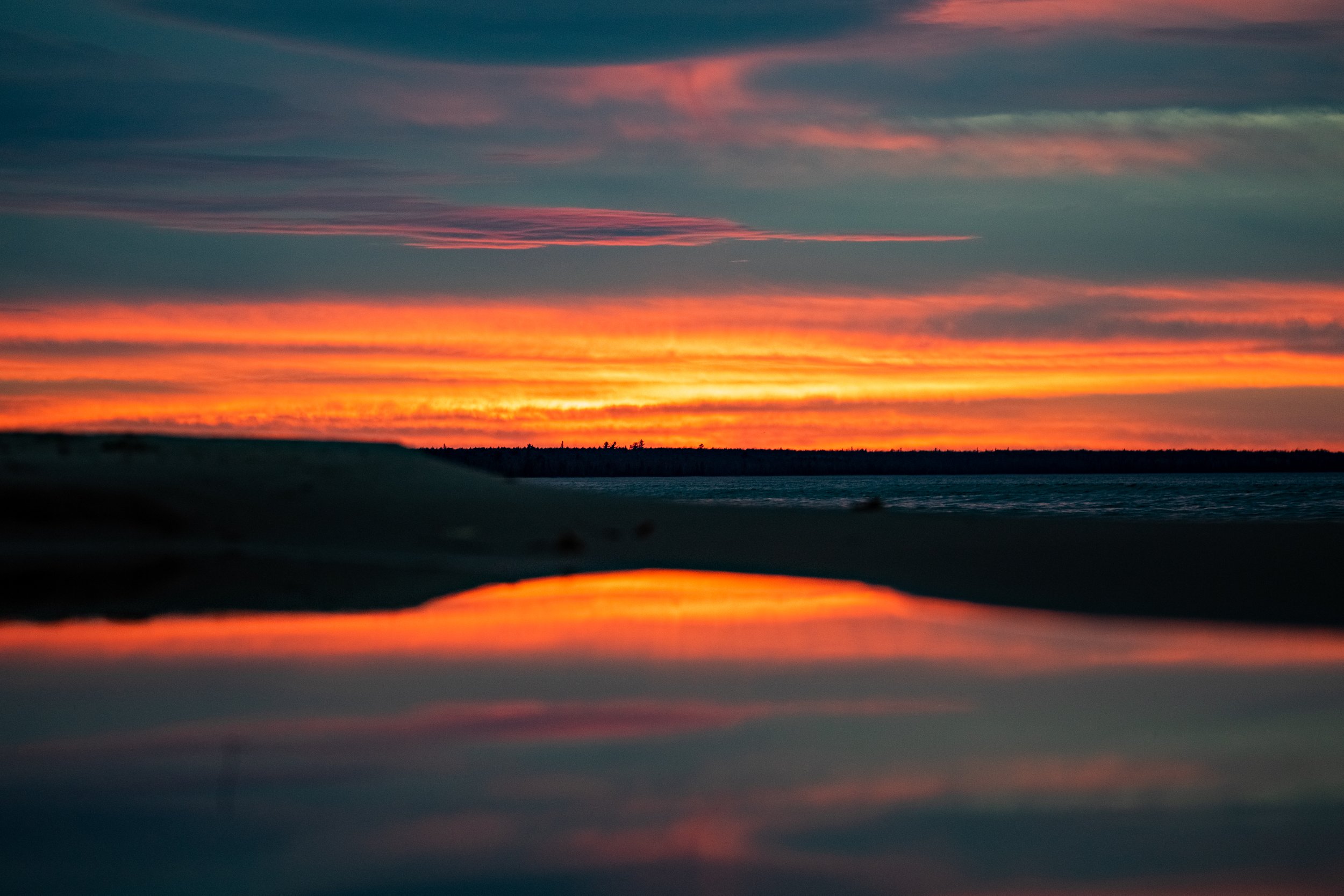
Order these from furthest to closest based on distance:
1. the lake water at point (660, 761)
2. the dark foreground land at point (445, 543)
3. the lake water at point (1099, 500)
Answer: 1. the lake water at point (1099, 500)
2. the dark foreground land at point (445, 543)
3. the lake water at point (660, 761)

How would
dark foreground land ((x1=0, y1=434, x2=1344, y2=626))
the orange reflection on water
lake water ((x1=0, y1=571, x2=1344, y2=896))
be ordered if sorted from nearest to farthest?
lake water ((x1=0, y1=571, x2=1344, y2=896))
the orange reflection on water
dark foreground land ((x1=0, y1=434, x2=1344, y2=626))

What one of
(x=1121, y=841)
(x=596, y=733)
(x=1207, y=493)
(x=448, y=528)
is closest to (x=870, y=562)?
(x=448, y=528)

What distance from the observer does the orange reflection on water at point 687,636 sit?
7590 mm

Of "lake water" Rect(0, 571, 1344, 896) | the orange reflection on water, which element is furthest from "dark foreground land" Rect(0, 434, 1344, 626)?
"lake water" Rect(0, 571, 1344, 896)

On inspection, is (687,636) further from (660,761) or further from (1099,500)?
(1099,500)

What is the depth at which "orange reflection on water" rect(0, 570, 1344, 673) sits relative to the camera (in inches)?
299

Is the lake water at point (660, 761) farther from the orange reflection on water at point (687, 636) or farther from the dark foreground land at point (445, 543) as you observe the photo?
the dark foreground land at point (445, 543)

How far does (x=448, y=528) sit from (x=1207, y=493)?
3634 cm

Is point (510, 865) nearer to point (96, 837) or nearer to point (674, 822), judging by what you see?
point (674, 822)

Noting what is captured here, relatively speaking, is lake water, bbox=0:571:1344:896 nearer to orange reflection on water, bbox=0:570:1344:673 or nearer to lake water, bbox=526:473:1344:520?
orange reflection on water, bbox=0:570:1344:673

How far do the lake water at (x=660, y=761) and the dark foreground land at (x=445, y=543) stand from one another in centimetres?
184

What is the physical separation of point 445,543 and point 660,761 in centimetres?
894

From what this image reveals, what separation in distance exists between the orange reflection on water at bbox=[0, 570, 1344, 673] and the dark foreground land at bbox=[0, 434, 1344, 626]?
0.68m

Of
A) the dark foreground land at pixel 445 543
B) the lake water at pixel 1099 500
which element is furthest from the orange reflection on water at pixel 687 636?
the lake water at pixel 1099 500
